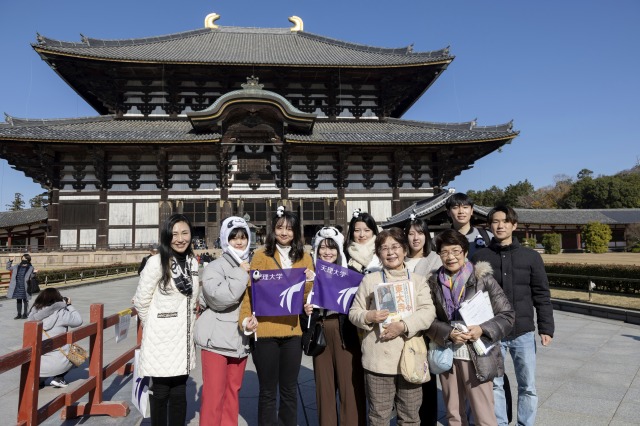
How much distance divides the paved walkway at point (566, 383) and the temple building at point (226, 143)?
12466 mm

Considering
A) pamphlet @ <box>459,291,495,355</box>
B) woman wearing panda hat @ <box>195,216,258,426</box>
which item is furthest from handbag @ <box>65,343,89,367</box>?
pamphlet @ <box>459,291,495,355</box>

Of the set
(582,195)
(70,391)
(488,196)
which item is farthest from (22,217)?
(582,195)

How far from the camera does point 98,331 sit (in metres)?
4.26

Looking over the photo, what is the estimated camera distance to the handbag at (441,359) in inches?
118

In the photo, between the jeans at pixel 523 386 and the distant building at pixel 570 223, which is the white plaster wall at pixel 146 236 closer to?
the jeans at pixel 523 386

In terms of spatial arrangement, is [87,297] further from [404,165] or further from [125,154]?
[404,165]

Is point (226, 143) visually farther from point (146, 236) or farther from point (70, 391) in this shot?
point (70, 391)

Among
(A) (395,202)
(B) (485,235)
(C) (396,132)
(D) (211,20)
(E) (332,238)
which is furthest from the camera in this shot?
(D) (211,20)

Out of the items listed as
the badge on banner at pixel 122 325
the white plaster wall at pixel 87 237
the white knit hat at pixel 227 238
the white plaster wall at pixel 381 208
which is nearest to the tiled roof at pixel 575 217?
the white plaster wall at pixel 381 208

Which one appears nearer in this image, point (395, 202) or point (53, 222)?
point (53, 222)

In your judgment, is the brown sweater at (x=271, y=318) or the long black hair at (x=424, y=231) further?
the long black hair at (x=424, y=231)

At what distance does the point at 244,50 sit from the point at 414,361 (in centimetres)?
2513

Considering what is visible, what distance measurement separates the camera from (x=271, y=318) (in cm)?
325

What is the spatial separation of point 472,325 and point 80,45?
24.9 metres
